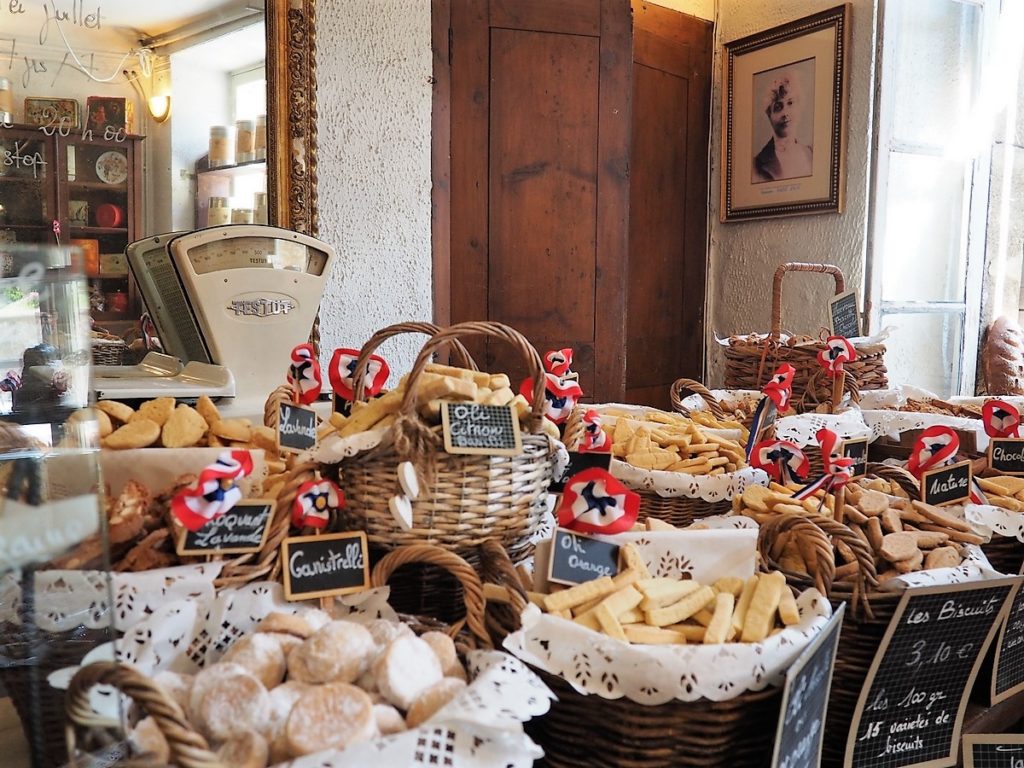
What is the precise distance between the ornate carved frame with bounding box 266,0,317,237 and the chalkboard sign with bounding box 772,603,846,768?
2.07 m

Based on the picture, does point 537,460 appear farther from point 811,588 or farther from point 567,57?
point 567,57

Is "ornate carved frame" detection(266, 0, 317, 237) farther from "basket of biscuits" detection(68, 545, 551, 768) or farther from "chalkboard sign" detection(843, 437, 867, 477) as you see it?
"basket of biscuits" detection(68, 545, 551, 768)

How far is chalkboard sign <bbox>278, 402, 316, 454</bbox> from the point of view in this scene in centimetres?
132

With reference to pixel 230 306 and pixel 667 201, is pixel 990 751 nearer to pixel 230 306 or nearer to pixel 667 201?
pixel 230 306

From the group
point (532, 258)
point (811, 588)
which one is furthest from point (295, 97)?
point (811, 588)

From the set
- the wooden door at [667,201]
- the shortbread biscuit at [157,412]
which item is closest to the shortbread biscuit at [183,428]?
the shortbread biscuit at [157,412]

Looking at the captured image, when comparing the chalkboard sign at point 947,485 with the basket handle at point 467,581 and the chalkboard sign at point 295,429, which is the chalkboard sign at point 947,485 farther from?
the chalkboard sign at point 295,429

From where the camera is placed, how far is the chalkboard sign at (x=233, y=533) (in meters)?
1.07

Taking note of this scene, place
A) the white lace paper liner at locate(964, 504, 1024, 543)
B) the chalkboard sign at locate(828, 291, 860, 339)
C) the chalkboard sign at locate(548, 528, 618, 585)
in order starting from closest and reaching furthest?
the chalkboard sign at locate(548, 528, 618, 585), the white lace paper liner at locate(964, 504, 1024, 543), the chalkboard sign at locate(828, 291, 860, 339)

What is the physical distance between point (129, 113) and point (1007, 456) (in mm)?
2239

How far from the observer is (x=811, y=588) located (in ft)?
3.55

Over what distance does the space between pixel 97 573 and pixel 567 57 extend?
2728 millimetres

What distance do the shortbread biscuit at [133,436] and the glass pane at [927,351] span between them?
3.32m

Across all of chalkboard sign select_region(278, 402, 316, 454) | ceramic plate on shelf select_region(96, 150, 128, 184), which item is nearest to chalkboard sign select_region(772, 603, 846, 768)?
chalkboard sign select_region(278, 402, 316, 454)
